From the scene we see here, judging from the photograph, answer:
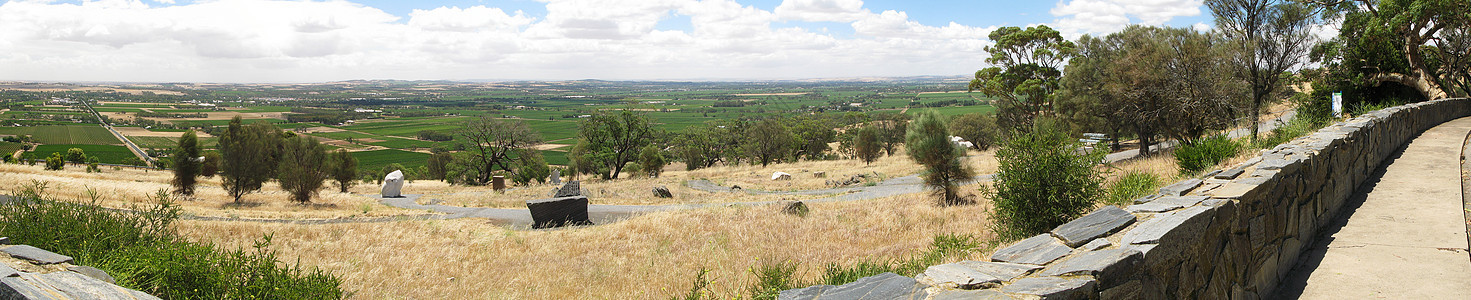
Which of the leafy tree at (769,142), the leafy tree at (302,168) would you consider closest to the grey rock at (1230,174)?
the leafy tree at (302,168)

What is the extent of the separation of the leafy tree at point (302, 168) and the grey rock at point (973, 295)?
2714cm

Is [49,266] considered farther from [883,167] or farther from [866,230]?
[883,167]

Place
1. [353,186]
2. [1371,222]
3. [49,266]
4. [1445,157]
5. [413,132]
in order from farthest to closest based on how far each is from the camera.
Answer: [413,132]
[353,186]
[1445,157]
[1371,222]
[49,266]

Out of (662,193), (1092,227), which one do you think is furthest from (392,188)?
(1092,227)

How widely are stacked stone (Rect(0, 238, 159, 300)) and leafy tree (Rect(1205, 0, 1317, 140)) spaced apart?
1002 inches

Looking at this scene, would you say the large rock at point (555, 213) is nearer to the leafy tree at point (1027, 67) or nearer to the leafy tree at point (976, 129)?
the leafy tree at point (1027, 67)

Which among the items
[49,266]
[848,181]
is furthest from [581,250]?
[848,181]

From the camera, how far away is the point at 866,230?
445 inches

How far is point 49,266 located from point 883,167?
30.1 meters

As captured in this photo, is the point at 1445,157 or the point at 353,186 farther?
the point at 353,186

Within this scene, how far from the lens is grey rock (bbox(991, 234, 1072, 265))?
3783 mm

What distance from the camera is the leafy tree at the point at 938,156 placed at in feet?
55.1

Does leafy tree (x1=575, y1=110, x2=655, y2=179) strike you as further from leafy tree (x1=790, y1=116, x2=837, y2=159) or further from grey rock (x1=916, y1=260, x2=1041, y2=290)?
grey rock (x1=916, y1=260, x2=1041, y2=290)

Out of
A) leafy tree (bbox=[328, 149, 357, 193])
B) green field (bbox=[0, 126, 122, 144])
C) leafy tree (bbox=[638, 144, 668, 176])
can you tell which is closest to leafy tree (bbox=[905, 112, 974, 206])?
leafy tree (bbox=[638, 144, 668, 176])
